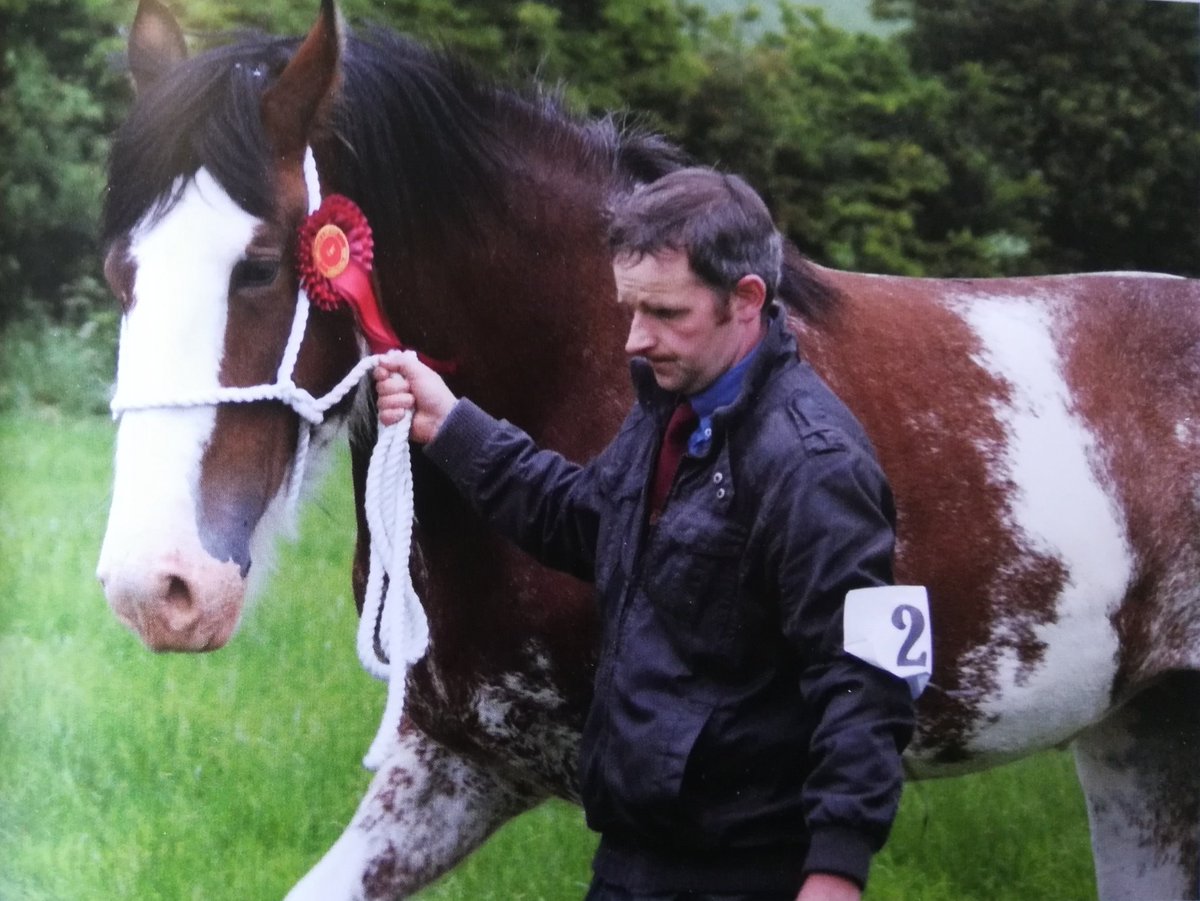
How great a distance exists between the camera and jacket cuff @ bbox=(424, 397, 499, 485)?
96.3 inches

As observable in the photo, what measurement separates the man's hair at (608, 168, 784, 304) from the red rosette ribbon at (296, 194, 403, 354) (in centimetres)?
50

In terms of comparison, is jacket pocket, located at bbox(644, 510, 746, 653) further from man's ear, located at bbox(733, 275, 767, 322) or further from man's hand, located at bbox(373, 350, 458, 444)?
man's hand, located at bbox(373, 350, 458, 444)

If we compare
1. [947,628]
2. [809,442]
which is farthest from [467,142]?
[947,628]

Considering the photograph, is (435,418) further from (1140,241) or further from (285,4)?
(1140,241)

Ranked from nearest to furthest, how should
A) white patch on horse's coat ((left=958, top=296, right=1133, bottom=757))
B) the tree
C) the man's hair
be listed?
the man's hair < white patch on horse's coat ((left=958, top=296, right=1133, bottom=757)) < the tree

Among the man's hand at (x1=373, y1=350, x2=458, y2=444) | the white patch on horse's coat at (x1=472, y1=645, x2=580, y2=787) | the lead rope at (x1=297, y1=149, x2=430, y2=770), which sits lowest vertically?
the white patch on horse's coat at (x1=472, y1=645, x2=580, y2=787)

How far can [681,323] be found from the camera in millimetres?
2082

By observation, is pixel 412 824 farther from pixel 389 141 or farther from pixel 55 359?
pixel 389 141

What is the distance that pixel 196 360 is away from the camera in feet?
7.31

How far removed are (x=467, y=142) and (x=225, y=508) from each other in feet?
2.51

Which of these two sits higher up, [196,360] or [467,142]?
[467,142]

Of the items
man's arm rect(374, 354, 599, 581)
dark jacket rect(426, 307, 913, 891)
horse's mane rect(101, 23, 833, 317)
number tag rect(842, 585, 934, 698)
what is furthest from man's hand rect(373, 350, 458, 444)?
number tag rect(842, 585, 934, 698)

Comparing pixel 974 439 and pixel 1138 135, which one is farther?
pixel 1138 135

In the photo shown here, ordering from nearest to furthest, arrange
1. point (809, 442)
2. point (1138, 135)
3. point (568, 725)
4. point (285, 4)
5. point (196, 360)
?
point (809, 442), point (196, 360), point (568, 725), point (285, 4), point (1138, 135)
